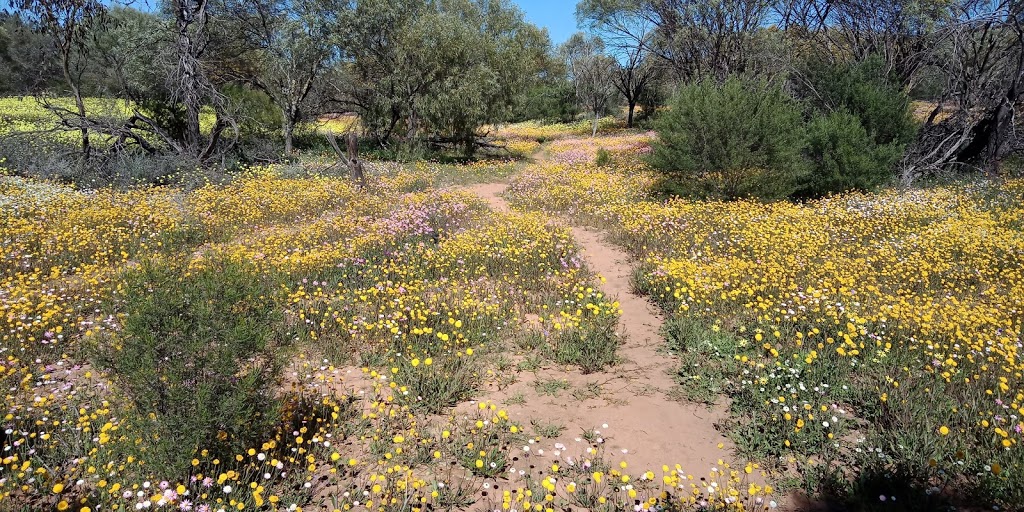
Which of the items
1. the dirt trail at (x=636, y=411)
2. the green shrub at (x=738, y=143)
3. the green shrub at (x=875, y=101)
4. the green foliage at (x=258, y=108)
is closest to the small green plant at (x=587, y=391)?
the dirt trail at (x=636, y=411)

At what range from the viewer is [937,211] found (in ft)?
32.7

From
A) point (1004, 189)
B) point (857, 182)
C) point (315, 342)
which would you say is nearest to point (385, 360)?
point (315, 342)

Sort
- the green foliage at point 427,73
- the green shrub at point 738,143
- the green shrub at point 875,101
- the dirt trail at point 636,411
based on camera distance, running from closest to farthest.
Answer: the dirt trail at point 636,411 → the green shrub at point 738,143 → the green shrub at point 875,101 → the green foliage at point 427,73

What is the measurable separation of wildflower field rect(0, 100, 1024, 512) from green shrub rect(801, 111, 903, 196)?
2767 mm

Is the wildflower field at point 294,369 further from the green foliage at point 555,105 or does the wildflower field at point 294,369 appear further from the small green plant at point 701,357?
the green foliage at point 555,105

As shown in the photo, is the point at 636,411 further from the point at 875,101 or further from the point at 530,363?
the point at 875,101

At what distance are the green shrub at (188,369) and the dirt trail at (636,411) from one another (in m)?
2.05

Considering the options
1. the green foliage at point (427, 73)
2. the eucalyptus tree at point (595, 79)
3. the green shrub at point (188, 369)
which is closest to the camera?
the green shrub at point (188, 369)

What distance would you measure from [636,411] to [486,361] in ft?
5.19

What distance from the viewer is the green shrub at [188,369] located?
3090mm

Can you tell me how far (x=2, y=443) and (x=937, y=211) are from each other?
13715 millimetres

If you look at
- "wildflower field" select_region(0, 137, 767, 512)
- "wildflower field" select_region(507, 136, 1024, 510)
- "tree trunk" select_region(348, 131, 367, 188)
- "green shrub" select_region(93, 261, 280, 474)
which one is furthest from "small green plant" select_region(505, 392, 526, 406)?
"tree trunk" select_region(348, 131, 367, 188)

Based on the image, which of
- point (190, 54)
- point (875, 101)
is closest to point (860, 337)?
point (875, 101)

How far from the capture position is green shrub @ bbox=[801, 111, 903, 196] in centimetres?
1190
